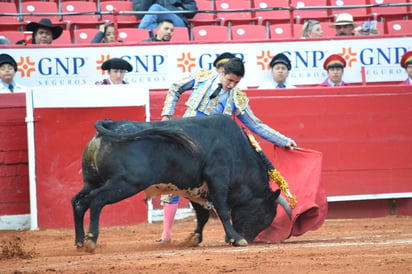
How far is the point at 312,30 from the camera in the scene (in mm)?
10398

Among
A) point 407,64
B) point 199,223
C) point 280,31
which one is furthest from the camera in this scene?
point 280,31

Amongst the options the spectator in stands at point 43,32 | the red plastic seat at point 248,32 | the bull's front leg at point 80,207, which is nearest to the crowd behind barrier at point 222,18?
the red plastic seat at point 248,32

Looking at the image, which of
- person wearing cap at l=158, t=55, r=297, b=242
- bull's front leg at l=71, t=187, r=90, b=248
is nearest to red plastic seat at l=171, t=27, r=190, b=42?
person wearing cap at l=158, t=55, r=297, b=242

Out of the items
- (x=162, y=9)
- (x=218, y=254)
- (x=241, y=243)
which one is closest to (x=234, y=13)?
(x=162, y=9)

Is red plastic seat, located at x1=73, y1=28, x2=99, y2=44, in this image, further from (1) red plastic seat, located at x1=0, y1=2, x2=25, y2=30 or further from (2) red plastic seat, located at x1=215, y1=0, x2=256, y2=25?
(2) red plastic seat, located at x1=215, y1=0, x2=256, y2=25

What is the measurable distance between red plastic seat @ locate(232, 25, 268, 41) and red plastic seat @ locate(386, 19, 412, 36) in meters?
1.54

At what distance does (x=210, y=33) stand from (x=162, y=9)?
0.65 m

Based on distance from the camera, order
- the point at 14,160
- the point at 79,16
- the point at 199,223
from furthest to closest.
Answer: the point at 79,16, the point at 14,160, the point at 199,223

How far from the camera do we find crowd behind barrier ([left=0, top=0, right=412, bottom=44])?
10.4m

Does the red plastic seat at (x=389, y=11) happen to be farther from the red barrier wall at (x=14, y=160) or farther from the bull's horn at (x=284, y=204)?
the bull's horn at (x=284, y=204)

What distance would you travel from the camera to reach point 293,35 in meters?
10.5

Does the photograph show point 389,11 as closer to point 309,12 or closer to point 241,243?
point 309,12

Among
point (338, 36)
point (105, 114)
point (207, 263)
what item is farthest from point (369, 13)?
point (207, 263)

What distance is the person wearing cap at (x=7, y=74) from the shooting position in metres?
8.96
